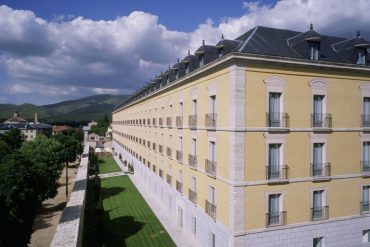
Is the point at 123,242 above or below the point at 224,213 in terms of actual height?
below

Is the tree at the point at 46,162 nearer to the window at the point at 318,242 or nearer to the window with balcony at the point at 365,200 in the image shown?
the window at the point at 318,242

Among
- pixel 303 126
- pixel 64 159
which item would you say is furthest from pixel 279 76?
pixel 64 159

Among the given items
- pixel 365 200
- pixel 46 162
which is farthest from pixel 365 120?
pixel 46 162

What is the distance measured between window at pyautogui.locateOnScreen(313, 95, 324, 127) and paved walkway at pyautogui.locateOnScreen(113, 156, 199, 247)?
12101mm

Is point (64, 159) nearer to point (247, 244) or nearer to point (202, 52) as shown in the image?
point (202, 52)

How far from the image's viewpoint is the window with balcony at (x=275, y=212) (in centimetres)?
1808

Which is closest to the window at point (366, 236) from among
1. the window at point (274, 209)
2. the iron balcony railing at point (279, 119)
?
the window at point (274, 209)

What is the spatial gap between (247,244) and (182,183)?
1006 cm

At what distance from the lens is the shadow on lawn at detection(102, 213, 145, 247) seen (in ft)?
79.4

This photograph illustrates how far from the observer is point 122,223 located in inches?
1117

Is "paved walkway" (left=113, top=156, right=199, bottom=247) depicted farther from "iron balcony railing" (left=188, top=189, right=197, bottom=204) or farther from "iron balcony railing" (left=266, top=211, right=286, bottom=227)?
"iron balcony railing" (left=266, top=211, right=286, bottom=227)

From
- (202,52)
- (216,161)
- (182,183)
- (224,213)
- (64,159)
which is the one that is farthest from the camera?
(64,159)

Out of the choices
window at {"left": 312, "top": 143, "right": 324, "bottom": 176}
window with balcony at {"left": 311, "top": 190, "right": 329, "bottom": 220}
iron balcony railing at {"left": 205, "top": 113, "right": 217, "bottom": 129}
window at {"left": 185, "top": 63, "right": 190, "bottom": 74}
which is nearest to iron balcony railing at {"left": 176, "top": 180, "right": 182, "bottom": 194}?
iron balcony railing at {"left": 205, "top": 113, "right": 217, "bottom": 129}

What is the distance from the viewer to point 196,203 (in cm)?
2323
